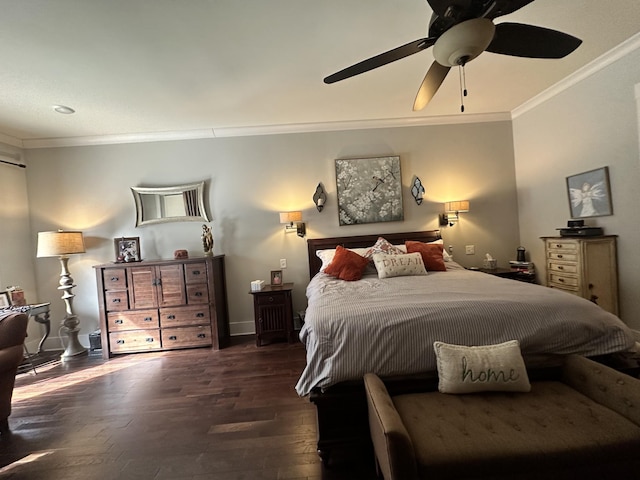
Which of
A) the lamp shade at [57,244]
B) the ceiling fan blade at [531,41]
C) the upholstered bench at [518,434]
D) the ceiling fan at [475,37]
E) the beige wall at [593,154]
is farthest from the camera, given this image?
the lamp shade at [57,244]

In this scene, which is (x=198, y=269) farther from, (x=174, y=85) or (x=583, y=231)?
(x=583, y=231)

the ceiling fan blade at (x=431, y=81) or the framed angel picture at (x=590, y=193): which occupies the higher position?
the ceiling fan blade at (x=431, y=81)

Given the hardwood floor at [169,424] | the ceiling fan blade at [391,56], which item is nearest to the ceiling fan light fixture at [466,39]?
the ceiling fan blade at [391,56]

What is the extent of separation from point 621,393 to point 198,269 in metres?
3.60

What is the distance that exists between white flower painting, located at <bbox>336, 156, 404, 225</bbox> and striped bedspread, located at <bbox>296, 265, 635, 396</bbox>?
2309 millimetres

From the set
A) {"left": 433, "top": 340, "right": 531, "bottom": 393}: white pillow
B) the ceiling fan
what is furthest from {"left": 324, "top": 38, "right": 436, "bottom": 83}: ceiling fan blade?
{"left": 433, "top": 340, "right": 531, "bottom": 393}: white pillow

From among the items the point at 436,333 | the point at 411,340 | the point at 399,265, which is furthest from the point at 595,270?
the point at 411,340

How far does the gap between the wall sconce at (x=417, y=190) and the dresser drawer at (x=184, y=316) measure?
3103mm

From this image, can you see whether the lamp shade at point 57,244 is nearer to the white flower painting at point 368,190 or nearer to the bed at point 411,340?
the white flower painting at point 368,190

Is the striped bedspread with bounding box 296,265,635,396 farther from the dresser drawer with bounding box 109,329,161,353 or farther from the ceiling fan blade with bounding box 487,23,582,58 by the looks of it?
the dresser drawer with bounding box 109,329,161,353

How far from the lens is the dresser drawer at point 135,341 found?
3.50m

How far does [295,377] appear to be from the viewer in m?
2.66

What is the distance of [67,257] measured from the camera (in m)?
3.63

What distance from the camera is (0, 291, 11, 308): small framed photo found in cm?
319
